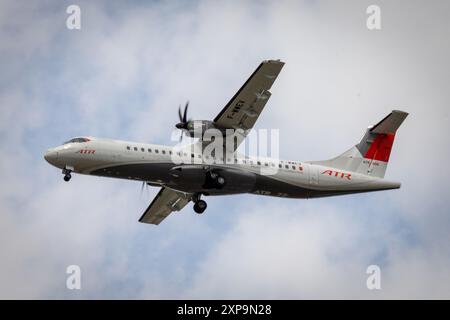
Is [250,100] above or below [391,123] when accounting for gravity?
above

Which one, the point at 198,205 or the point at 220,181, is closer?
the point at 220,181

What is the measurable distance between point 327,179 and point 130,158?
781 centimetres

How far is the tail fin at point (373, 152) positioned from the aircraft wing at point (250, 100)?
4.12 metres

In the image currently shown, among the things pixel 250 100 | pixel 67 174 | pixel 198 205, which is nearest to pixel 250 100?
pixel 250 100

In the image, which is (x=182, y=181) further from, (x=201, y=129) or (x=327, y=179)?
(x=327, y=179)

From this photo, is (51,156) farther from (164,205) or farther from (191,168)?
(164,205)

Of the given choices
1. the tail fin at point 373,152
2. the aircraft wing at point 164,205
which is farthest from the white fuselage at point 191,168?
the aircraft wing at point 164,205

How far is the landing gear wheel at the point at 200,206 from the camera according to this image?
29.7 m

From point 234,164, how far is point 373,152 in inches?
246

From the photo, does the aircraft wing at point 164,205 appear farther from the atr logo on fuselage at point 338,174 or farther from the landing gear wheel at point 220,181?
the atr logo on fuselage at point 338,174

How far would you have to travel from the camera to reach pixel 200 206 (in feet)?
97.2

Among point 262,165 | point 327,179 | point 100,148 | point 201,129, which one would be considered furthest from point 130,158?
point 327,179

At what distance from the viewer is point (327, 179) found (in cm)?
3017
